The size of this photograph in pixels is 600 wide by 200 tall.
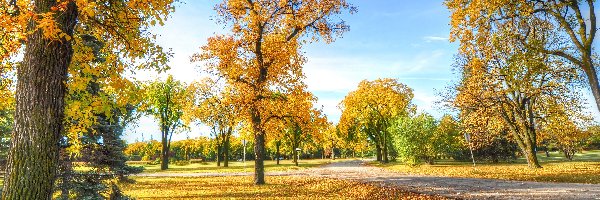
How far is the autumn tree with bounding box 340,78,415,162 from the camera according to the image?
50.2 m

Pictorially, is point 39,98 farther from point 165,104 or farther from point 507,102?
point 165,104

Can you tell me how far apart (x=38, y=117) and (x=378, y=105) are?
48407 millimetres

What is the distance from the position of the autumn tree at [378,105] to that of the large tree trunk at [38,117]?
1826 inches

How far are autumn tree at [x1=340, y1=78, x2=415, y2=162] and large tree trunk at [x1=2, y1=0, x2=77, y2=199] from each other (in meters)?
46.4

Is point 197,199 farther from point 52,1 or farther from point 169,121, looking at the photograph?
point 169,121

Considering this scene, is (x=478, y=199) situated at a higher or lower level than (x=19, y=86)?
lower

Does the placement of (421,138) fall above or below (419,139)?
above

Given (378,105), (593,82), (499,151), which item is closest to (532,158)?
(499,151)

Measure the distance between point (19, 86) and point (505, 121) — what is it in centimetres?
3153

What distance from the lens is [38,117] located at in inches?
225

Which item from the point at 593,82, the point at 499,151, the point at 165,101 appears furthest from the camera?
the point at 165,101

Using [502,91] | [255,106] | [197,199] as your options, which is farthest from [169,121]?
[502,91]

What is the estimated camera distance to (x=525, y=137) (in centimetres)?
2830

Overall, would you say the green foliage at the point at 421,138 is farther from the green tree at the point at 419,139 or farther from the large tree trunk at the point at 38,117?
the large tree trunk at the point at 38,117
